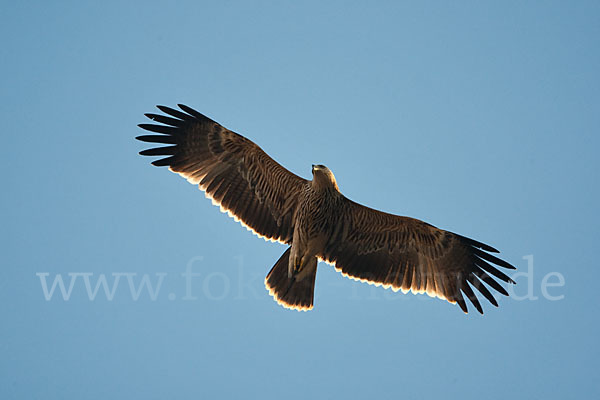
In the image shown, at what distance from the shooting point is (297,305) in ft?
27.9

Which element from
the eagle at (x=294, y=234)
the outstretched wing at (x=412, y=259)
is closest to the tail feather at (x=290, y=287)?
the eagle at (x=294, y=234)

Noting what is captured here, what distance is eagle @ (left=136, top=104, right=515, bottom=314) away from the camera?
8.41 metres

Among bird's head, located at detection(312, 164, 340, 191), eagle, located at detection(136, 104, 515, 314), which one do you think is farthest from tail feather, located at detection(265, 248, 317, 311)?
bird's head, located at detection(312, 164, 340, 191)

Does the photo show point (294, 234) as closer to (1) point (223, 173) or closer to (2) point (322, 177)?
(2) point (322, 177)

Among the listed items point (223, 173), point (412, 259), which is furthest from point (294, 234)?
point (412, 259)

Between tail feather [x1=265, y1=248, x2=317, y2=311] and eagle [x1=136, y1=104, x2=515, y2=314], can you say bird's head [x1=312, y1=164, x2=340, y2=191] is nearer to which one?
eagle [x1=136, y1=104, x2=515, y2=314]

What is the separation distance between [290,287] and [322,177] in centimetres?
176

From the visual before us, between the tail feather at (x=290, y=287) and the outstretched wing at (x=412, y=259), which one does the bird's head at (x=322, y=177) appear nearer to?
the outstretched wing at (x=412, y=259)

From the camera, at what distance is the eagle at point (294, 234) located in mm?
8406

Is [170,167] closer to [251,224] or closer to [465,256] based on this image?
[251,224]

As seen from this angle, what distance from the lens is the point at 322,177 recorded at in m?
7.91

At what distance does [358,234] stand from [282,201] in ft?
3.99

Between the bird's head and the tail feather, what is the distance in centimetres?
118

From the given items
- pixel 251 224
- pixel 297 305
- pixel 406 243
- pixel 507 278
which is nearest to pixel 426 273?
pixel 406 243
